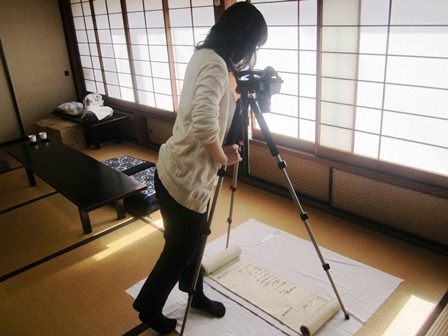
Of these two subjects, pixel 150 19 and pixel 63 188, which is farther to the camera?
pixel 150 19

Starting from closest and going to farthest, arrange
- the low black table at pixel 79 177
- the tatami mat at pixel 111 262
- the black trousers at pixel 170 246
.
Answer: the black trousers at pixel 170 246, the tatami mat at pixel 111 262, the low black table at pixel 79 177

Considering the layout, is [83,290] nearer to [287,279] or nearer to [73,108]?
[287,279]

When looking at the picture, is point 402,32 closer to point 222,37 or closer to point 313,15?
point 313,15

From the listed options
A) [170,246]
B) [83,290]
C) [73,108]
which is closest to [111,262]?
[83,290]

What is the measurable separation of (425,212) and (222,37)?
2.15 m

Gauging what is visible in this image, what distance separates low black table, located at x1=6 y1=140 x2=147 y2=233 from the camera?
3.05m

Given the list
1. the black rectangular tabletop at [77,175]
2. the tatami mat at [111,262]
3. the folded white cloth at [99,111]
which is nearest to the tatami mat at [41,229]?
the tatami mat at [111,262]

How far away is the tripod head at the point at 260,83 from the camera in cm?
184

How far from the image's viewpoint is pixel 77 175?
3498 millimetres

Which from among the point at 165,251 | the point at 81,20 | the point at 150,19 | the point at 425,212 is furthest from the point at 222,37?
the point at 81,20

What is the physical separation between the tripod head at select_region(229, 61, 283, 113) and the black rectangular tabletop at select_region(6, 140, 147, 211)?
1.61 m

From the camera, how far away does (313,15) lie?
10.5 ft

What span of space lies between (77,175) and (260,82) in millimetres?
2280

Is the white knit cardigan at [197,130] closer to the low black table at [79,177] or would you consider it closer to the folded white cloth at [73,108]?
the low black table at [79,177]
